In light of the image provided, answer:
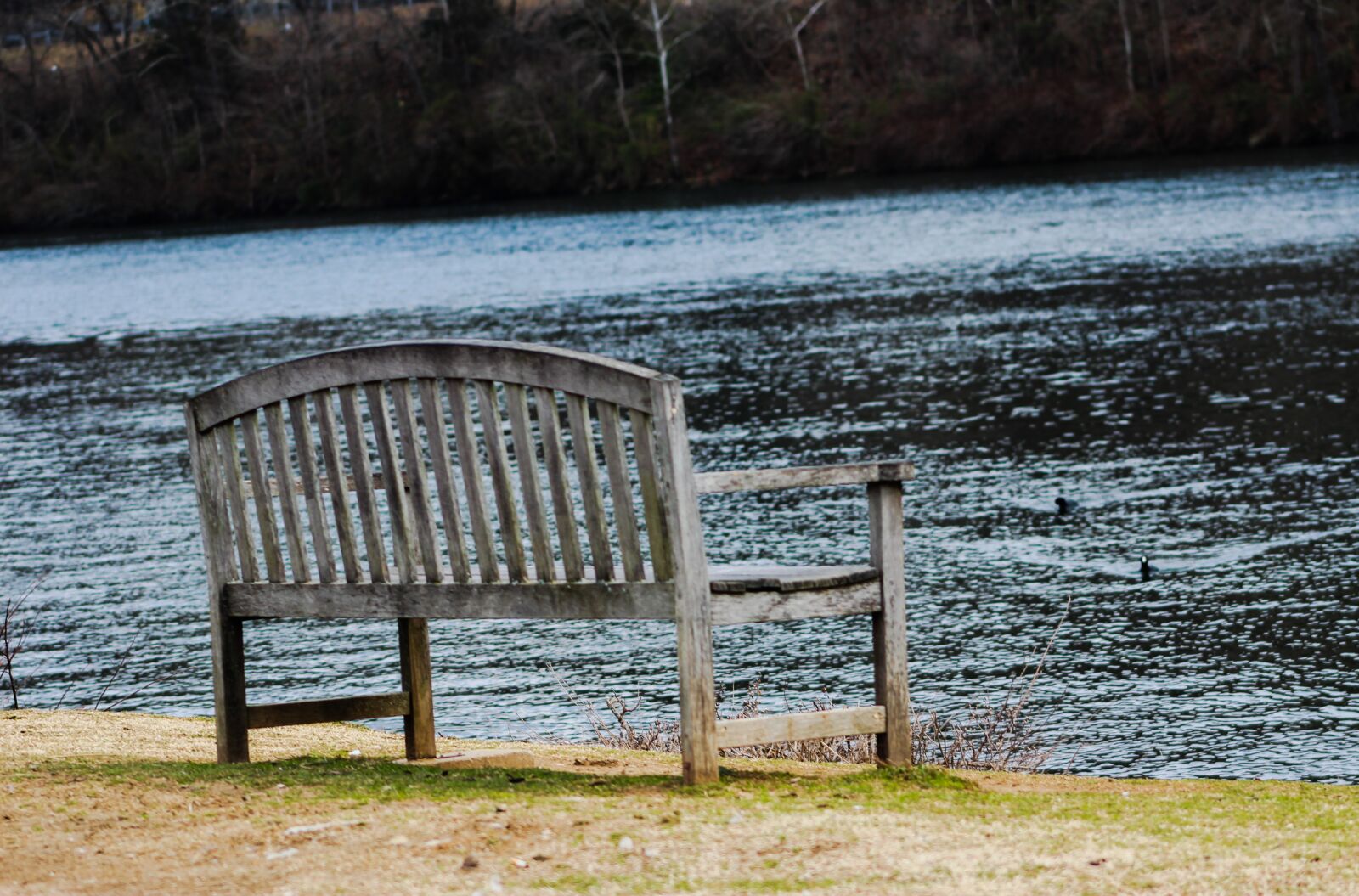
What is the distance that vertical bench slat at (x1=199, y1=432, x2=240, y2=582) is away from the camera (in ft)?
22.5

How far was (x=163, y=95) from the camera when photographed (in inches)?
4385

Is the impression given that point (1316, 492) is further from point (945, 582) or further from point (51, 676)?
A: point (51, 676)

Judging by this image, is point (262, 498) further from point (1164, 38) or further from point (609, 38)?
point (609, 38)

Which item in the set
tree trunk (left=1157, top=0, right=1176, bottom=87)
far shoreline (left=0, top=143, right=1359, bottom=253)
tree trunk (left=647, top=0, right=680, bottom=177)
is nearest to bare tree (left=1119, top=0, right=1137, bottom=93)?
tree trunk (left=1157, top=0, right=1176, bottom=87)

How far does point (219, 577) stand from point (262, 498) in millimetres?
356

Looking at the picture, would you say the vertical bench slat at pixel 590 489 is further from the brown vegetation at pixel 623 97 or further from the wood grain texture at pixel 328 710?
the brown vegetation at pixel 623 97

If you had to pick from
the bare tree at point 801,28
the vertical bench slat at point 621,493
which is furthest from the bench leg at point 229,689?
the bare tree at point 801,28

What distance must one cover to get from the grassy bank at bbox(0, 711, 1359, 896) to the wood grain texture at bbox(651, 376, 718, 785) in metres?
0.44

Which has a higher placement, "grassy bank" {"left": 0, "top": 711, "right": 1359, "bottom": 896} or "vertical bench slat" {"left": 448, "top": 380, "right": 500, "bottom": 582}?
"vertical bench slat" {"left": 448, "top": 380, "right": 500, "bottom": 582}

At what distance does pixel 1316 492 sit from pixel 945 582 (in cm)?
458

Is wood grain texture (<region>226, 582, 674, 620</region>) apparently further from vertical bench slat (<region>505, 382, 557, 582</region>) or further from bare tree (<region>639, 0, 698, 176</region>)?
bare tree (<region>639, 0, 698, 176</region>)

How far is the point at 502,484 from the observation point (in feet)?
20.5

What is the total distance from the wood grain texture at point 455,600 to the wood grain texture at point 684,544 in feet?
0.30

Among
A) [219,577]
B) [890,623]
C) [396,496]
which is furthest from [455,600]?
[890,623]
